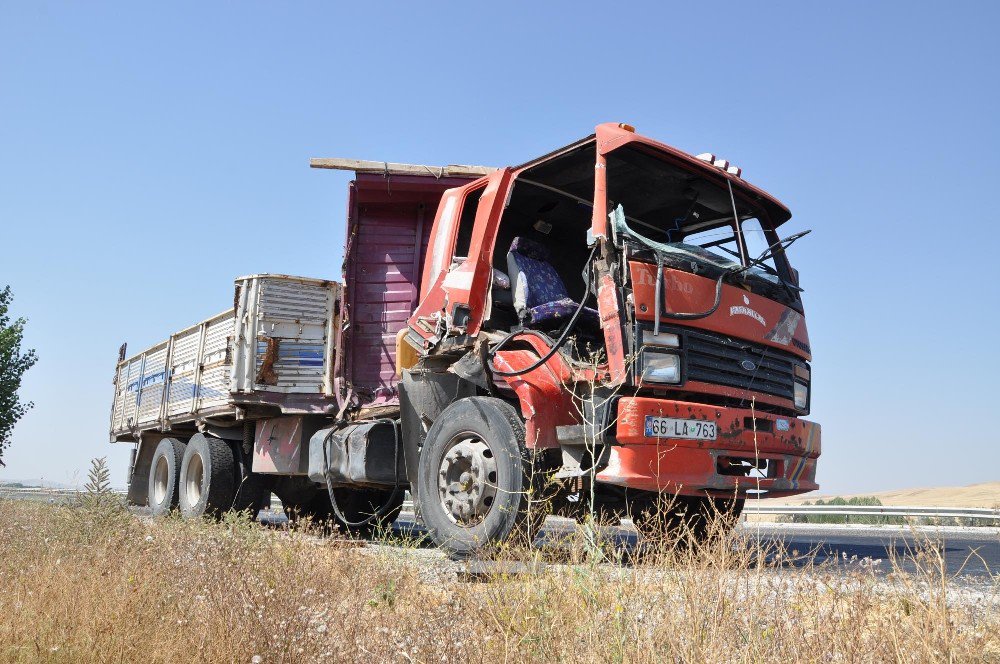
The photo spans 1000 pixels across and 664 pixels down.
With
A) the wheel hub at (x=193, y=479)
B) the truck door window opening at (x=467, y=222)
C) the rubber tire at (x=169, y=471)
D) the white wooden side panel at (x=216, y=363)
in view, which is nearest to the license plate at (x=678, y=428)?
the truck door window opening at (x=467, y=222)

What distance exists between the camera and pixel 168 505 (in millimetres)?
10047

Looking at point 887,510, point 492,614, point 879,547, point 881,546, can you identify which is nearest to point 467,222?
point 492,614

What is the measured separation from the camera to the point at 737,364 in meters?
5.33

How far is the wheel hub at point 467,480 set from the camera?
Answer: 521 centimetres

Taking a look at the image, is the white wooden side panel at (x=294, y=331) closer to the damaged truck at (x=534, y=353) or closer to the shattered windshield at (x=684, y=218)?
the damaged truck at (x=534, y=353)

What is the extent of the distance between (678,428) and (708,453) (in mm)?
292

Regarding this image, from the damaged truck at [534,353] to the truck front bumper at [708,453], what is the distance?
0.01m

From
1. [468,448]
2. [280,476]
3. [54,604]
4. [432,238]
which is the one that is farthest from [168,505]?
[54,604]

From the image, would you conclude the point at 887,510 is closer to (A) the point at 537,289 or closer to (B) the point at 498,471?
(A) the point at 537,289

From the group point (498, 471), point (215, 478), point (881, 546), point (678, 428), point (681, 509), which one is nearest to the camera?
point (678, 428)

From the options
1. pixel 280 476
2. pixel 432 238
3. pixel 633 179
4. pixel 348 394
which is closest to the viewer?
pixel 633 179

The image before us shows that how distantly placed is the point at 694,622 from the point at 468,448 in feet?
9.88

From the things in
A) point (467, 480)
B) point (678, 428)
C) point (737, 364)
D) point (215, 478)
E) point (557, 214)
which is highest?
point (557, 214)

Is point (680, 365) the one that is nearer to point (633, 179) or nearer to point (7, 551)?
point (633, 179)
